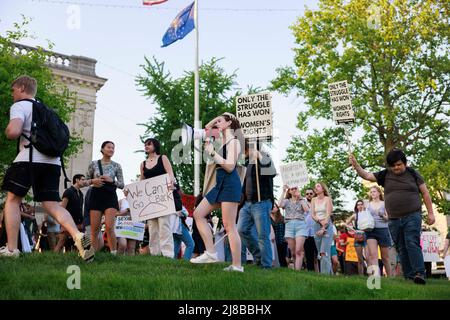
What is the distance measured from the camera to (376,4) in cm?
2753

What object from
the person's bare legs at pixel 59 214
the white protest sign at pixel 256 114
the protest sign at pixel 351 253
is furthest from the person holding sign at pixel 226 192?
the protest sign at pixel 351 253

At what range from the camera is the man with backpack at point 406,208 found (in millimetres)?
8039

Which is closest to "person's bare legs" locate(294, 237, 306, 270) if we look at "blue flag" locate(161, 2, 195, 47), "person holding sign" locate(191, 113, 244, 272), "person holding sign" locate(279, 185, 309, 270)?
"person holding sign" locate(279, 185, 309, 270)

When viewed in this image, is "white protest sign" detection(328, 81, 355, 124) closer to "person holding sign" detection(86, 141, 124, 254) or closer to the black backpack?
"person holding sign" detection(86, 141, 124, 254)

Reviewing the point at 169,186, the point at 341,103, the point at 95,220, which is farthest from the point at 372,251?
the point at 95,220

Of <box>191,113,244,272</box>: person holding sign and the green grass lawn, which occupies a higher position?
<box>191,113,244,272</box>: person holding sign

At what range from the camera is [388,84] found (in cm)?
2655

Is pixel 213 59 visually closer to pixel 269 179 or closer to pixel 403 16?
pixel 403 16

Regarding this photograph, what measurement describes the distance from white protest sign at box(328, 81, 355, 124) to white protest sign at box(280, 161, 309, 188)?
4.08m

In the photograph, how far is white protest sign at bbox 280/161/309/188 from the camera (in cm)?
1391

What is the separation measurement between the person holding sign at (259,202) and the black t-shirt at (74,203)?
146 inches

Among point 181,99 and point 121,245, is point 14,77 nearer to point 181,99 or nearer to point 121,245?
point 181,99

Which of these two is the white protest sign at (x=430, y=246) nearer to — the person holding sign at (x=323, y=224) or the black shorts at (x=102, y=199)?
the person holding sign at (x=323, y=224)

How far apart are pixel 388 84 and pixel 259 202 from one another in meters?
19.7
